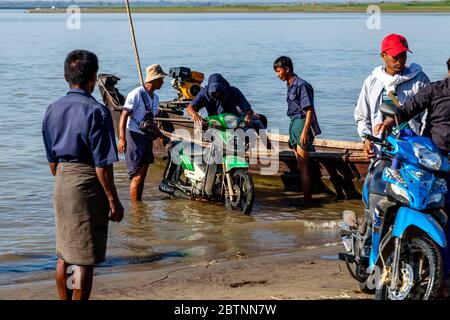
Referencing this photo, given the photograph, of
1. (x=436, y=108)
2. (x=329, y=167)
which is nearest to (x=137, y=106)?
(x=329, y=167)

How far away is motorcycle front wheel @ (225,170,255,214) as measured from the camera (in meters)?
10.2

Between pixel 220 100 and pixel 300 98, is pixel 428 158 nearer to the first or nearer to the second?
pixel 300 98

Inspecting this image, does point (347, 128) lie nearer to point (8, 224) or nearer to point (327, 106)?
point (327, 106)

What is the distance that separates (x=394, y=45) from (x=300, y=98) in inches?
144

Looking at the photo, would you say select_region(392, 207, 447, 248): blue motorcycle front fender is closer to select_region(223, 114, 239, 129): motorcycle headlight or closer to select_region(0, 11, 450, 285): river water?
select_region(0, 11, 450, 285): river water

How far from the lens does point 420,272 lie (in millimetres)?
5543

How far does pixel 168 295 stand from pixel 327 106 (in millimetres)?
17223

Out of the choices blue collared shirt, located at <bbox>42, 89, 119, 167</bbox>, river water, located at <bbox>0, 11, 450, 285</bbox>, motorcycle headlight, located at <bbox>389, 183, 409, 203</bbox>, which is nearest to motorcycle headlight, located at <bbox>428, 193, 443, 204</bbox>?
motorcycle headlight, located at <bbox>389, 183, 409, 203</bbox>

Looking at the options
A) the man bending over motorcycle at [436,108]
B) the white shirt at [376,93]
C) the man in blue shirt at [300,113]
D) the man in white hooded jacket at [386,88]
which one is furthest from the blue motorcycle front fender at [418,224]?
the man in blue shirt at [300,113]

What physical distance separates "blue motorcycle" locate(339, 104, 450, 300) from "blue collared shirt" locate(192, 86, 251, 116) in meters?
4.66

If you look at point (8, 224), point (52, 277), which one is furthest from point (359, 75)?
point (52, 277)

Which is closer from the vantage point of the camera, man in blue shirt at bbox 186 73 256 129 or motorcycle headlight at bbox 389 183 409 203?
motorcycle headlight at bbox 389 183 409 203

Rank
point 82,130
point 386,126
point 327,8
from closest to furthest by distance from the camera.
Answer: point 82,130 → point 386,126 → point 327,8

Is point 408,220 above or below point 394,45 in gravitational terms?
below
